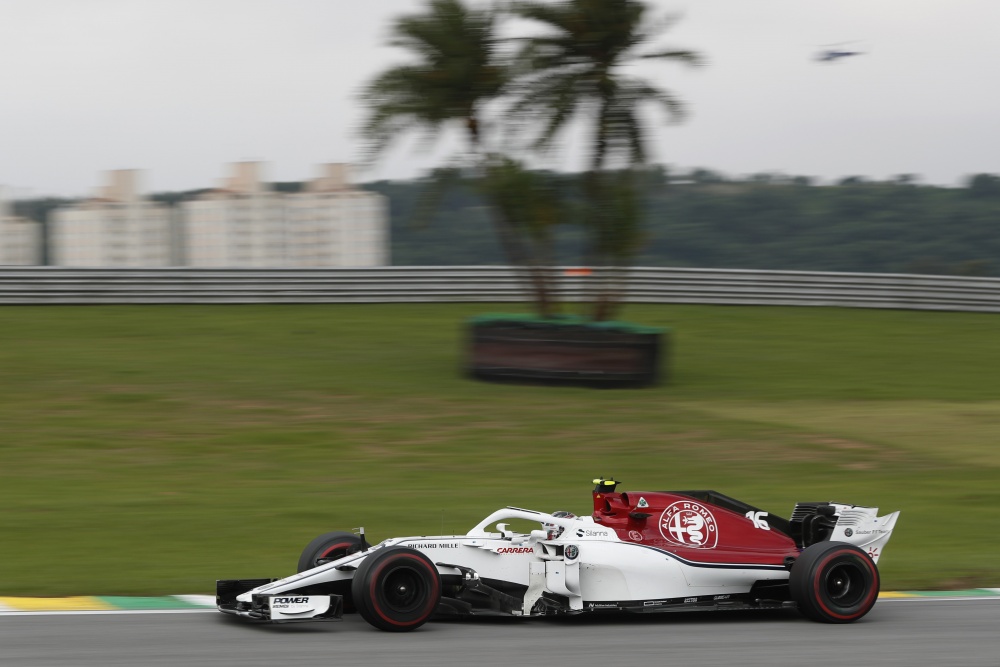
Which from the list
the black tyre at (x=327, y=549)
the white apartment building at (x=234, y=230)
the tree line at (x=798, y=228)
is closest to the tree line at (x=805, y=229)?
the tree line at (x=798, y=228)

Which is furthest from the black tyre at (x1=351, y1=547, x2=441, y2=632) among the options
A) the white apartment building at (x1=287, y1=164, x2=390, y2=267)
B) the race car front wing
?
the white apartment building at (x1=287, y1=164, x2=390, y2=267)

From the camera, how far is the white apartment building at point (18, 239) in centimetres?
2770

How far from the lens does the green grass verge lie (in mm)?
10143

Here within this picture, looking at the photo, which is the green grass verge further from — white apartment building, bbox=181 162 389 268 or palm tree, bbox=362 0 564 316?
white apartment building, bbox=181 162 389 268

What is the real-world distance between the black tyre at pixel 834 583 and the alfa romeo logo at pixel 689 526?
0.52 m

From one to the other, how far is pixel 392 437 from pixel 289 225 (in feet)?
76.0

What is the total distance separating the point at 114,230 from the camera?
127 feet

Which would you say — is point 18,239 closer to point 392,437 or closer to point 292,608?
point 392,437

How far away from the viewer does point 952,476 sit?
538 inches

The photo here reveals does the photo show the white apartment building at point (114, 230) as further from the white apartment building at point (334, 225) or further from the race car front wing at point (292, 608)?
the race car front wing at point (292, 608)

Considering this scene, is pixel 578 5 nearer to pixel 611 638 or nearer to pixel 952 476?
pixel 952 476

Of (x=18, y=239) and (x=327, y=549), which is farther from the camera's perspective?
(x=18, y=239)

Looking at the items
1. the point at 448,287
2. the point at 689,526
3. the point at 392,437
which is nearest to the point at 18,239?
the point at 448,287

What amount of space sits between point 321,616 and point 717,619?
2.41 meters
